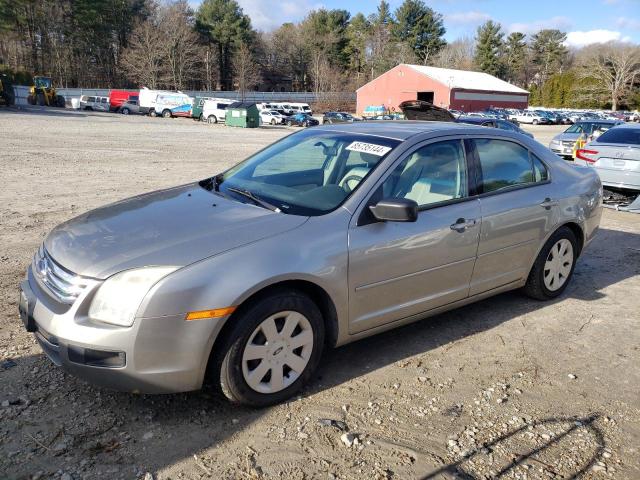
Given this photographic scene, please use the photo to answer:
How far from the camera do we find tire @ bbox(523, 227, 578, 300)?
4934 millimetres

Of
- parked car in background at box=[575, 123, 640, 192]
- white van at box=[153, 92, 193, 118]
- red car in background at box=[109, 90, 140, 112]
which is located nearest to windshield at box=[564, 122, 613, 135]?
parked car in background at box=[575, 123, 640, 192]

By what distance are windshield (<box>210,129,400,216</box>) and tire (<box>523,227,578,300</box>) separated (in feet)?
6.42

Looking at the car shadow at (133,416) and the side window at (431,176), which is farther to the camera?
the side window at (431,176)

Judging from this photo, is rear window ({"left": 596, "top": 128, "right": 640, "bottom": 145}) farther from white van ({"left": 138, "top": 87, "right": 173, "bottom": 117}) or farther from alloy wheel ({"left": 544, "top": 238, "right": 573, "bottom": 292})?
white van ({"left": 138, "top": 87, "right": 173, "bottom": 117})

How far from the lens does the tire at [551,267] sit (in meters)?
4.93

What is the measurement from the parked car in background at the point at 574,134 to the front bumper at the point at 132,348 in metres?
18.3

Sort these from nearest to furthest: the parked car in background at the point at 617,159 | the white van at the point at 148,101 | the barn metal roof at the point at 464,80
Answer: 1. the parked car in background at the point at 617,159
2. the white van at the point at 148,101
3. the barn metal roof at the point at 464,80

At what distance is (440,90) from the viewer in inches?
2542

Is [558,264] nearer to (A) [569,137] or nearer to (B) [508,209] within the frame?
(B) [508,209]

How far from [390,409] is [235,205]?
163cm

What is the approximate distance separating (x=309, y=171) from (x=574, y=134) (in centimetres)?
1750

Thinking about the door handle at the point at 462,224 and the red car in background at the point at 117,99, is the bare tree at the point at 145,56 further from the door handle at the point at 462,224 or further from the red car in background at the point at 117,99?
the door handle at the point at 462,224

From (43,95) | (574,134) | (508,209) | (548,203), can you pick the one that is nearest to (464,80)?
(43,95)

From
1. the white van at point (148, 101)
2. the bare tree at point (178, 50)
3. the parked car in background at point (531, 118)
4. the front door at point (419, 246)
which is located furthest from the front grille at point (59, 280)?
the bare tree at point (178, 50)
